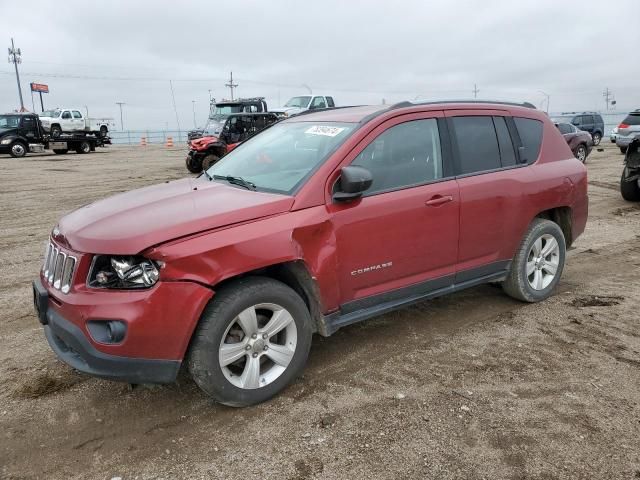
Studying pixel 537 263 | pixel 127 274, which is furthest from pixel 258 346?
pixel 537 263

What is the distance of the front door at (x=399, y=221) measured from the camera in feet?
11.0

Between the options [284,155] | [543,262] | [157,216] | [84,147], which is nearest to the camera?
[157,216]

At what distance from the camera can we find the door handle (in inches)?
145

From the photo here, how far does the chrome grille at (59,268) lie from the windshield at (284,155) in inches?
49.3

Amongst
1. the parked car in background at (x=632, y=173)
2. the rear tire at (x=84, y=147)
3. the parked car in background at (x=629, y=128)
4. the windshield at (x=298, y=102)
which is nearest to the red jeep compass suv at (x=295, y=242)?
the parked car in background at (x=632, y=173)

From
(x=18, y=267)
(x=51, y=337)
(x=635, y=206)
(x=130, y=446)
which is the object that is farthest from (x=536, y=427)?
(x=635, y=206)

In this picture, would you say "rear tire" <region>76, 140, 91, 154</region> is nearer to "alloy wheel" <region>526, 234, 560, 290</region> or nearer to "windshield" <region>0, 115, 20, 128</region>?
"windshield" <region>0, 115, 20, 128</region>

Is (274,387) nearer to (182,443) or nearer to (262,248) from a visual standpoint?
(182,443)

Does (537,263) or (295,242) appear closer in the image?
(295,242)

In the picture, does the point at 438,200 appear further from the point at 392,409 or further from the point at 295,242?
the point at 392,409

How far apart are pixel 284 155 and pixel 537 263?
98.5 inches

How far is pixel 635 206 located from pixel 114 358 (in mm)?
9960

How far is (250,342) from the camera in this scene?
3.02 meters

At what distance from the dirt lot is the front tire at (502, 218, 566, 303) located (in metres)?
0.16
